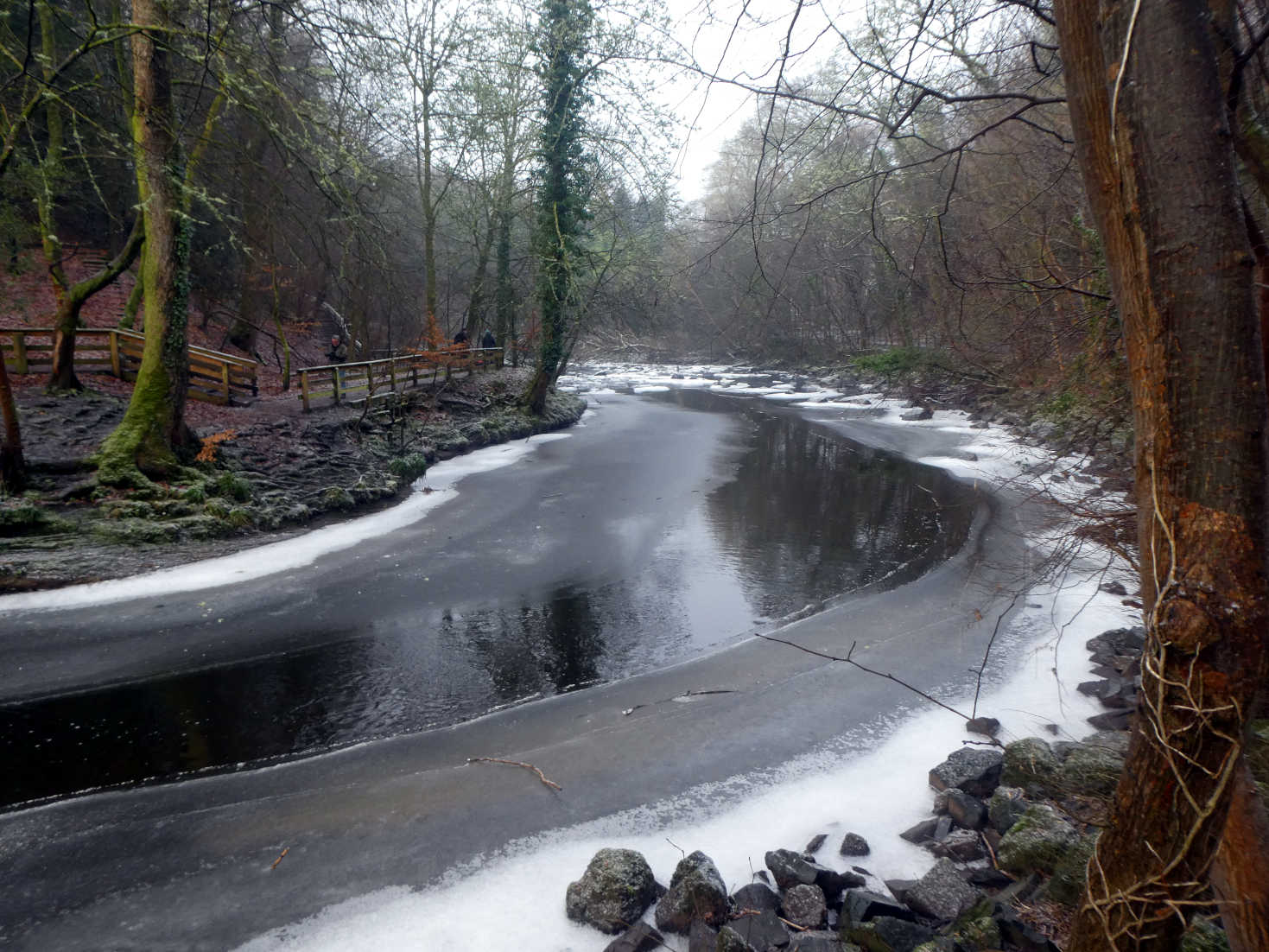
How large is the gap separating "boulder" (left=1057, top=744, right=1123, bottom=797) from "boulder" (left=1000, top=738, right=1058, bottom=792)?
0.07 metres

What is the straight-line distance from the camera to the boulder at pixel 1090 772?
3962mm

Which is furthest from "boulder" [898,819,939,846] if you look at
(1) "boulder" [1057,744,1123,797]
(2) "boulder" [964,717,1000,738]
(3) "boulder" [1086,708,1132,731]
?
(3) "boulder" [1086,708,1132,731]

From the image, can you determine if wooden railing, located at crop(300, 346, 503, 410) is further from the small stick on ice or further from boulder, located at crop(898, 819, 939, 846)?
boulder, located at crop(898, 819, 939, 846)

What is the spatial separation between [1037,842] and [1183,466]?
2.69 meters

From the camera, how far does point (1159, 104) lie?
147cm

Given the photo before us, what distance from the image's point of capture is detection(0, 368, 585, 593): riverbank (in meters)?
8.20

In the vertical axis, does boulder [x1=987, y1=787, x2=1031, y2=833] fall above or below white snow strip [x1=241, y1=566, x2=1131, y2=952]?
above

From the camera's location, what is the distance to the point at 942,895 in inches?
127

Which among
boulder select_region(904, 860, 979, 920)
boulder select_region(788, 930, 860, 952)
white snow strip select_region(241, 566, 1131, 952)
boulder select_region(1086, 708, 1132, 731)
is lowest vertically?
white snow strip select_region(241, 566, 1131, 952)

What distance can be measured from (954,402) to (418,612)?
62.4 ft

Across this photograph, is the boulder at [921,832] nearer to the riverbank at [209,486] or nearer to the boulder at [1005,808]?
the boulder at [1005,808]

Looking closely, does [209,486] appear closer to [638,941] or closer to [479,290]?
[638,941]

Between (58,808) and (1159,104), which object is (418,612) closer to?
(58,808)

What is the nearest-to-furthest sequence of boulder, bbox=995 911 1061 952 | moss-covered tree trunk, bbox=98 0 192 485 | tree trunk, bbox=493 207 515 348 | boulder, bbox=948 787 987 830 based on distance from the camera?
boulder, bbox=995 911 1061 952
boulder, bbox=948 787 987 830
moss-covered tree trunk, bbox=98 0 192 485
tree trunk, bbox=493 207 515 348
